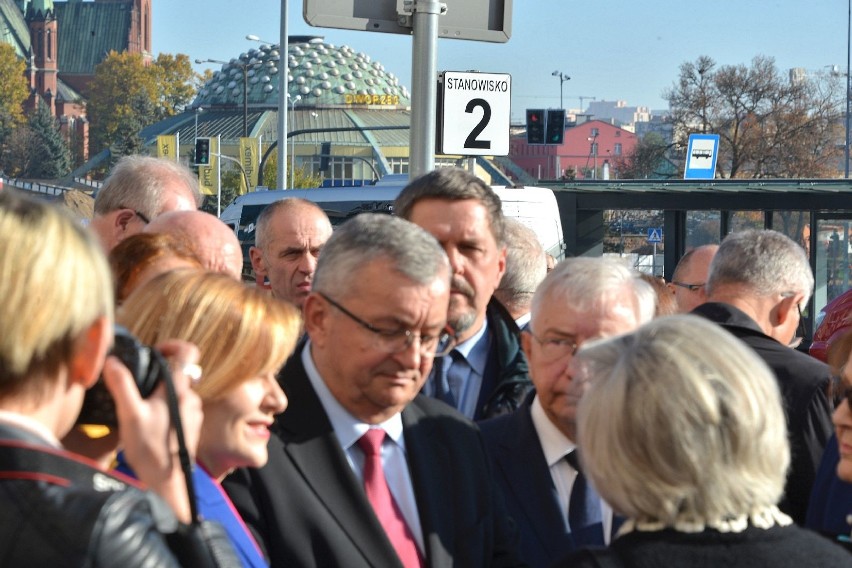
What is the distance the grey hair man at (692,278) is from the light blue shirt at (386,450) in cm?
325

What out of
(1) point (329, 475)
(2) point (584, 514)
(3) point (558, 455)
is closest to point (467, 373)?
(3) point (558, 455)

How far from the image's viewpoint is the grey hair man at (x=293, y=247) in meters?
5.91

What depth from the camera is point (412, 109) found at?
615 centimetres

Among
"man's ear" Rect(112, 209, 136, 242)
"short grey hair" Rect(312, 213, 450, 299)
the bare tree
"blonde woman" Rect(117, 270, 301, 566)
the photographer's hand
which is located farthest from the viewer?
the bare tree

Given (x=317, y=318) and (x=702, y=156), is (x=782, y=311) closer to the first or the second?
(x=317, y=318)

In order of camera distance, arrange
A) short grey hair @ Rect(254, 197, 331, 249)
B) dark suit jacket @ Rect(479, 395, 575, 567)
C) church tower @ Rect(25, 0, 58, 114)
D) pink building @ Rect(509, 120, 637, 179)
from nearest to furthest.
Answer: dark suit jacket @ Rect(479, 395, 575, 567) < short grey hair @ Rect(254, 197, 331, 249) < pink building @ Rect(509, 120, 637, 179) < church tower @ Rect(25, 0, 58, 114)

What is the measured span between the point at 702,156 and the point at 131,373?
105 ft

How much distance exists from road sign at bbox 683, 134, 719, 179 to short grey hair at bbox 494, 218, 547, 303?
90.7 feet

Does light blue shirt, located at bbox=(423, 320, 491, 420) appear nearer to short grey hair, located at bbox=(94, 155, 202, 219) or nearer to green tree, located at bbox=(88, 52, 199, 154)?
short grey hair, located at bbox=(94, 155, 202, 219)

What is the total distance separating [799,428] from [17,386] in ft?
9.24

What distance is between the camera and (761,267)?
15.1 ft

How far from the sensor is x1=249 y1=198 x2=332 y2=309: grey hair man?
5.91 meters

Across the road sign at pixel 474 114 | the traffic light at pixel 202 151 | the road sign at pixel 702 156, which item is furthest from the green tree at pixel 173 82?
the road sign at pixel 474 114

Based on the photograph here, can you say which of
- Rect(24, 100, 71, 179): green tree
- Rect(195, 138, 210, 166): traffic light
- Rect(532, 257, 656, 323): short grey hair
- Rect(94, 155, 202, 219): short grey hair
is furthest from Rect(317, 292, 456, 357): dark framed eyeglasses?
Rect(24, 100, 71, 179): green tree
